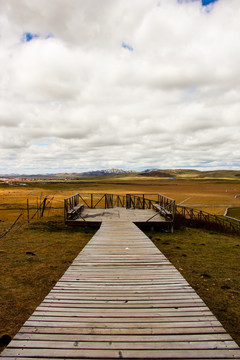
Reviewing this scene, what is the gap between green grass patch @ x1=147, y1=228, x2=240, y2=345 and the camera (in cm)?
568

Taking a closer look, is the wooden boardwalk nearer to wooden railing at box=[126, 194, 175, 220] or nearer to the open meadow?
the open meadow

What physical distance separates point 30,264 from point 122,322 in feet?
20.3

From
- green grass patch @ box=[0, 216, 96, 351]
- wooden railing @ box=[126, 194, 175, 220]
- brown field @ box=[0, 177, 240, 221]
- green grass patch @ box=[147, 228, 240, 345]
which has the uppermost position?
wooden railing @ box=[126, 194, 175, 220]

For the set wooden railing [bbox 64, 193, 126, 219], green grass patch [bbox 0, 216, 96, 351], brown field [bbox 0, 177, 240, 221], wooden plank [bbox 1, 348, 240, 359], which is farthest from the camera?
brown field [bbox 0, 177, 240, 221]

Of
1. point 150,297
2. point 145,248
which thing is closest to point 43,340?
point 150,297

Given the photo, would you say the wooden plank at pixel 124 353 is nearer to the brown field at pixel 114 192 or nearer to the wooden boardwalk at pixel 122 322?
the wooden boardwalk at pixel 122 322

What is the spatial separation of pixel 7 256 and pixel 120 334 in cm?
788

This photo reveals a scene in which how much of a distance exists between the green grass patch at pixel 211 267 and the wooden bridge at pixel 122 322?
4.64 ft

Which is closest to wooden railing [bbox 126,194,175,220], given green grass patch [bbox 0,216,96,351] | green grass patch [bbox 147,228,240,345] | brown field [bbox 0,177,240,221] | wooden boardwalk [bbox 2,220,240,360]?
green grass patch [bbox 147,228,240,345]

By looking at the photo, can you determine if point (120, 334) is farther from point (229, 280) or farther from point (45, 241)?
point (45, 241)

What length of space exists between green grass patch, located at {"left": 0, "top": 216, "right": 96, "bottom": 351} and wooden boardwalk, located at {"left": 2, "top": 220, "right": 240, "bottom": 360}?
137 cm

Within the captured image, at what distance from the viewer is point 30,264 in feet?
28.6

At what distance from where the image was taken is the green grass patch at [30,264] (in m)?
5.60

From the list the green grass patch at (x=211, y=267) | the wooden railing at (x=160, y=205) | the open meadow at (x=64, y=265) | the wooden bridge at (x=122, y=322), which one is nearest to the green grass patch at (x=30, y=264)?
the open meadow at (x=64, y=265)
